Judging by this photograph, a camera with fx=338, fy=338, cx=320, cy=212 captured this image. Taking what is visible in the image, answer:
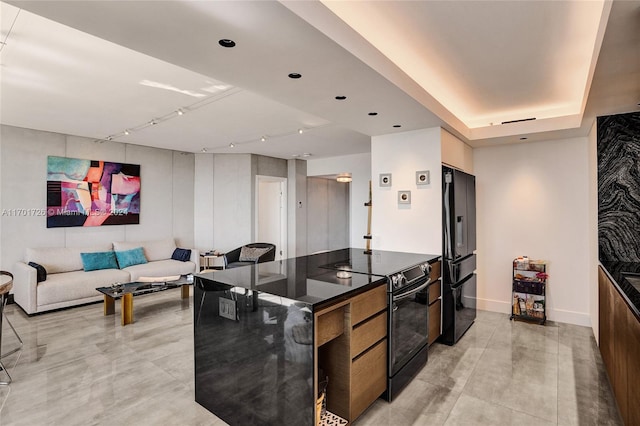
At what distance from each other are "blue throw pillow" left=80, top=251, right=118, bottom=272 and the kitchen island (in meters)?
3.97

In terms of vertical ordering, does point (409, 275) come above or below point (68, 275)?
above

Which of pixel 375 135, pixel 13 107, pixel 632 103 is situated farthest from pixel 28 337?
pixel 632 103

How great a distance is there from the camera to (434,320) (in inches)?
132

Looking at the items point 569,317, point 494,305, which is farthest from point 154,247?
point 569,317

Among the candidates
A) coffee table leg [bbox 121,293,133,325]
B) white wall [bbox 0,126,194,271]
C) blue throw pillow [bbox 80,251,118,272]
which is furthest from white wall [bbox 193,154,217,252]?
coffee table leg [bbox 121,293,133,325]

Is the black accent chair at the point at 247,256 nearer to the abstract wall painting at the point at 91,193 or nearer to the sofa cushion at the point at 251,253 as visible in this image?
the sofa cushion at the point at 251,253

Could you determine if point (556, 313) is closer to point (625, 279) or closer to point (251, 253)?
point (625, 279)

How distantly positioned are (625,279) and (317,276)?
2.08 metres

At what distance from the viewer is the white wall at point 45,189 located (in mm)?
4875

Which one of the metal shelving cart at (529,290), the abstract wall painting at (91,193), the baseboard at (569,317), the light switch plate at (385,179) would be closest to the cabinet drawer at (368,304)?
the light switch plate at (385,179)

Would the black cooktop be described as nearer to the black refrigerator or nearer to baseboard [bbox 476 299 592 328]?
the black refrigerator

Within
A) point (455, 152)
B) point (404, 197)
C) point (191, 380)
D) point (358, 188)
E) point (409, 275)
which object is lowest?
point (191, 380)

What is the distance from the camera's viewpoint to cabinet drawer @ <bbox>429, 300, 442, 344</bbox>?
10.7 ft

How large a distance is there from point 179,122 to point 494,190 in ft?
14.6
